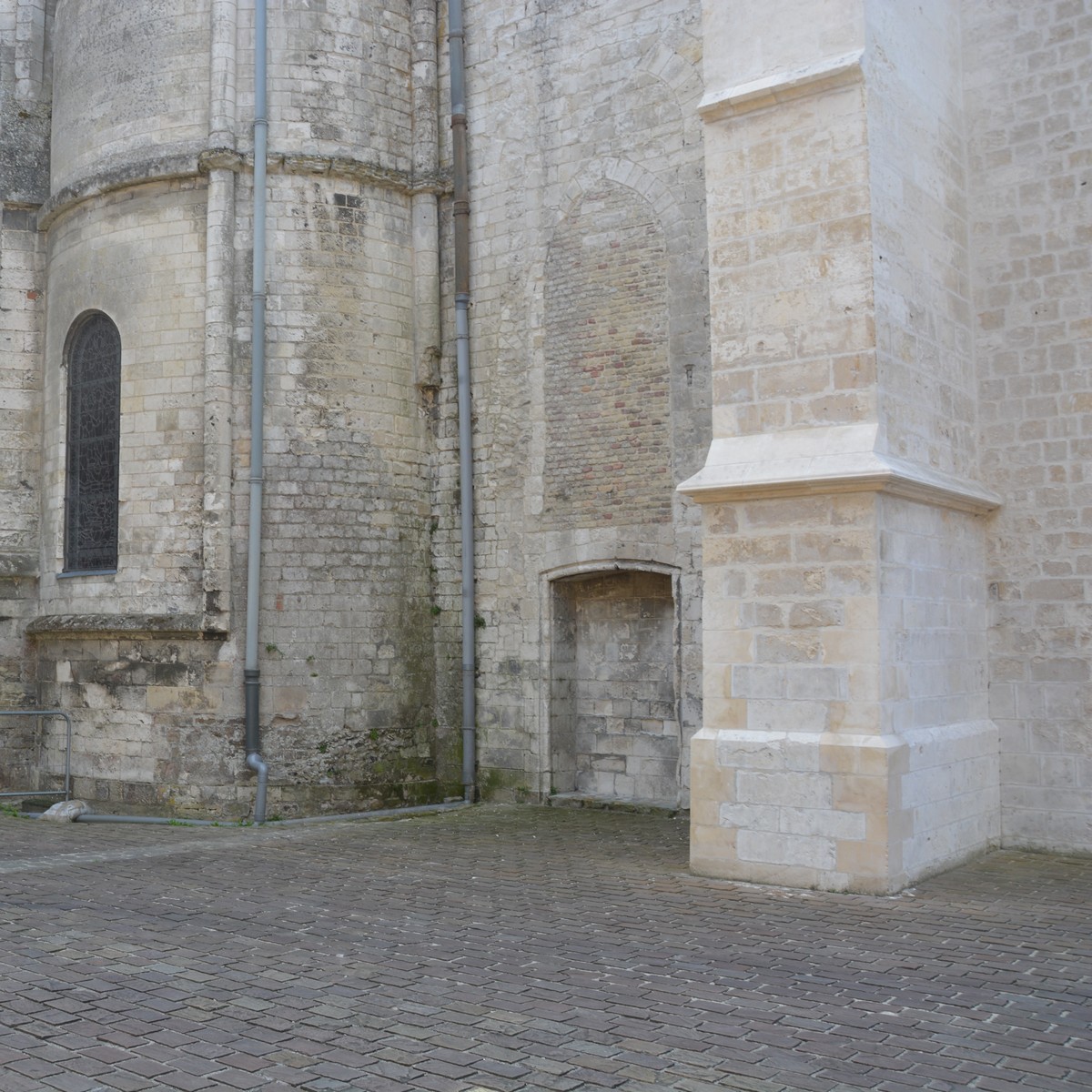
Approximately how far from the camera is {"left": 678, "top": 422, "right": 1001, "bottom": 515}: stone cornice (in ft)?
23.4

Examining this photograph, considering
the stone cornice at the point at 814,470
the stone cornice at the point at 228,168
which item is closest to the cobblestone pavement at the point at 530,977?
the stone cornice at the point at 814,470

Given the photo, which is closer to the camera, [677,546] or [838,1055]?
[838,1055]

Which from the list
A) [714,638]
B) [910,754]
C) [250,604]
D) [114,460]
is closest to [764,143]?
[714,638]

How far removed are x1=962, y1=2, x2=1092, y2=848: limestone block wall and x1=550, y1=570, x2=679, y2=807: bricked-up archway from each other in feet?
10.2

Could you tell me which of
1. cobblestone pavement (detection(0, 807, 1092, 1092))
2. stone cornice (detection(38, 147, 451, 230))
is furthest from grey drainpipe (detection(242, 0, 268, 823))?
cobblestone pavement (detection(0, 807, 1092, 1092))

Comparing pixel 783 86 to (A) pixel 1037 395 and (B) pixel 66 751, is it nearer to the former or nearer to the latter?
(A) pixel 1037 395

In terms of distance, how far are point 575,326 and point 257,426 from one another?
10.0 ft

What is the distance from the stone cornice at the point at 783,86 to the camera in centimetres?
748

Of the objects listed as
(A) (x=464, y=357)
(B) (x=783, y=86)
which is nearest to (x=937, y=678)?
(B) (x=783, y=86)

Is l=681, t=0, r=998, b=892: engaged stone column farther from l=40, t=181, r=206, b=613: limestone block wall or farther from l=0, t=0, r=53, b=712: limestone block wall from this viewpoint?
l=0, t=0, r=53, b=712: limestone block wall

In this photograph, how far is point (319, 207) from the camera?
1170cm

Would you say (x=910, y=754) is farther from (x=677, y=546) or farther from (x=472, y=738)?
(x=472, y=738)

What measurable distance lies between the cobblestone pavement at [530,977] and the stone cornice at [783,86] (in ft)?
16.0

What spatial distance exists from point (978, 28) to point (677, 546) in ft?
15.0
